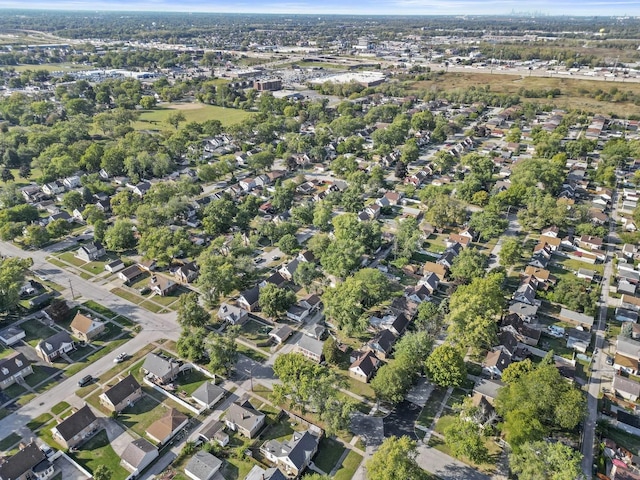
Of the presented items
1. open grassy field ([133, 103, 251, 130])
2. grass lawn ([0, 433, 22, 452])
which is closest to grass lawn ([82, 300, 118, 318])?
grass lawn ([0, 433, 22, 452])

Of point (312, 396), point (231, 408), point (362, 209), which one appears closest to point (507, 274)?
point (362, 209)

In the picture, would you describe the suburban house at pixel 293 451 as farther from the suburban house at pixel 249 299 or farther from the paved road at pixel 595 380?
the paved road at pixel 595 380

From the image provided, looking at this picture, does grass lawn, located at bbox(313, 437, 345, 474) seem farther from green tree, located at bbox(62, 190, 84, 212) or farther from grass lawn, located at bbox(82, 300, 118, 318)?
green tree, located at bbox(62, 190, 84, 212)

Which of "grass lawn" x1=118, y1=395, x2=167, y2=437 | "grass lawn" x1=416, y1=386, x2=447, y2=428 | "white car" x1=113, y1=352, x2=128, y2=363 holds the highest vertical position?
"white car" x1=113, y1=352, x2=128, y2=363

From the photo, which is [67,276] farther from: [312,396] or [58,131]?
[58,131]

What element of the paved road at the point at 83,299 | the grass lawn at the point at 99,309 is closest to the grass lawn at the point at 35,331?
the grass lawn at the point at 99,309
